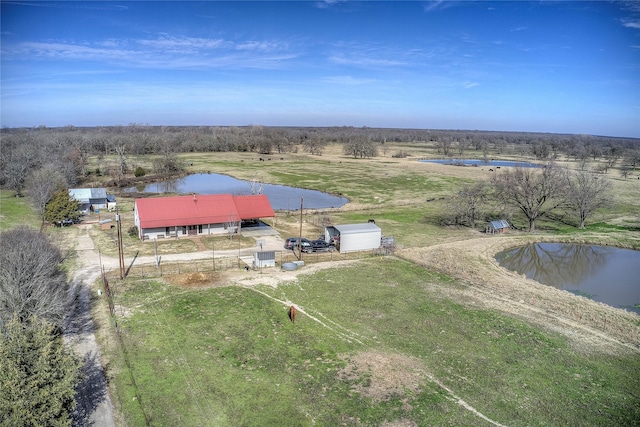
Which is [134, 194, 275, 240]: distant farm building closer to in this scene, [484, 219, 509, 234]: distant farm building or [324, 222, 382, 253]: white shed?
[324, 222, 382, 253]: white shed

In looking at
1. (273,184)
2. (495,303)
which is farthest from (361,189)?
(495,303)

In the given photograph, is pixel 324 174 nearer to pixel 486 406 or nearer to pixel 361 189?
pixel 361 189

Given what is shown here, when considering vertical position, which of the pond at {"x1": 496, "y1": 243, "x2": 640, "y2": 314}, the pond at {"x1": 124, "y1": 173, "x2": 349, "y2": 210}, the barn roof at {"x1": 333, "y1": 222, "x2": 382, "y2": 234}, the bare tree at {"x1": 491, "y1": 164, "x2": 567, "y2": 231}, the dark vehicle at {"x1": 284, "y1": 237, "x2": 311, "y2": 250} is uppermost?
the bare tree at {"x1": 491, "y1": 164, "x2": 567, "y2": 231}

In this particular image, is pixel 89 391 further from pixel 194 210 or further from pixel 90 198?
pixel 90 198

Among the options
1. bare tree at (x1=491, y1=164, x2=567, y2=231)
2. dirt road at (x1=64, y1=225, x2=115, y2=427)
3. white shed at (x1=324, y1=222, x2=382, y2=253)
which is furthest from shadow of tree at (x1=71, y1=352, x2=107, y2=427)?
bare tree at (x1=491, y1=164, x2=567, y2=231)

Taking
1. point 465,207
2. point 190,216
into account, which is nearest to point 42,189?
point 190,216

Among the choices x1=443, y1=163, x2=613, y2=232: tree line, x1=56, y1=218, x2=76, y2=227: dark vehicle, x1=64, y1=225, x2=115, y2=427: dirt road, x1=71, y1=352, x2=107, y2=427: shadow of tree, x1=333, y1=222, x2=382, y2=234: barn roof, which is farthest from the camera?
x1=443, y1=163, x2=613, y2=232: tree line

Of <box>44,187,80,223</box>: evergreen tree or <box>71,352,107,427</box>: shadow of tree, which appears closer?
<box>71,352,107,427</box>: shadow of tree

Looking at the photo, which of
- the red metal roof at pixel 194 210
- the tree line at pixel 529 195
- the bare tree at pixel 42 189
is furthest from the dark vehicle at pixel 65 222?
the tree line at pixel 529 195
